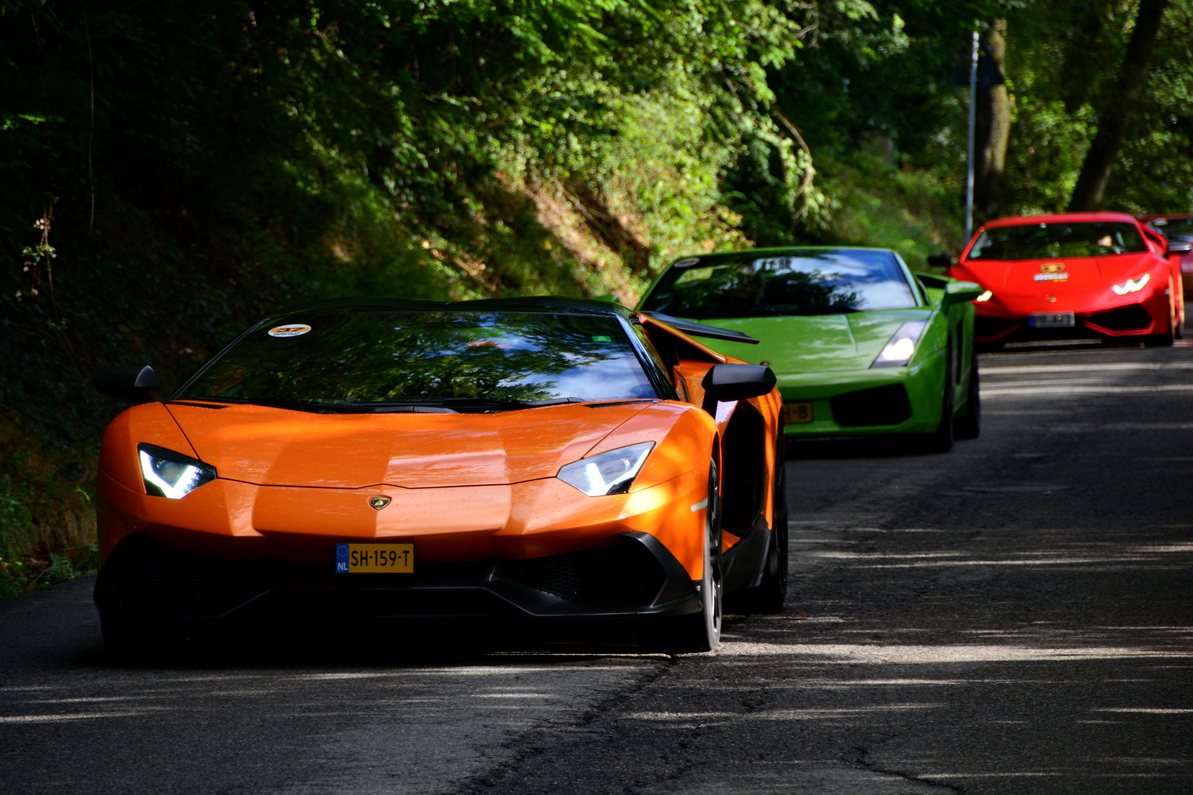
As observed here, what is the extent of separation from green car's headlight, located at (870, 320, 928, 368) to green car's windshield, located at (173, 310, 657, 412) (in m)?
6.00

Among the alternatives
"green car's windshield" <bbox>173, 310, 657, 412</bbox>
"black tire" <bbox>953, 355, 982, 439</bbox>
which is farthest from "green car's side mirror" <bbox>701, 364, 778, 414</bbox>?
"black tire" <bbox>953, 355, 982, 439</bbox>

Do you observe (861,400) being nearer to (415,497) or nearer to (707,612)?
(707,612)

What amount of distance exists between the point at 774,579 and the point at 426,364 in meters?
1.73

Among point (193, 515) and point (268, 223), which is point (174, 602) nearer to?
point (193, 515)

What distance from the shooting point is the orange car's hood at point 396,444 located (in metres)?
5.75

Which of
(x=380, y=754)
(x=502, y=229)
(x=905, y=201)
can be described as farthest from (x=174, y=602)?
(x=905, y=201)

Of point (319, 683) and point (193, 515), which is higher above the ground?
point (193, 515)

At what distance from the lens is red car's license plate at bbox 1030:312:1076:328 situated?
21203 mm

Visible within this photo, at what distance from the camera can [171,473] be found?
5.90 meters

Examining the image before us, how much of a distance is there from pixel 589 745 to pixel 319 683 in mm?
1202

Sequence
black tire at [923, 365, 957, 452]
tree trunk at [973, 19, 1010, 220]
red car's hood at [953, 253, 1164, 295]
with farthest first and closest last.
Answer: tree trunk at [973, 19, 1010, 220] < red car's hood at [953, 253, 1164, 295] < black tire at [923, 365, 957, 452]

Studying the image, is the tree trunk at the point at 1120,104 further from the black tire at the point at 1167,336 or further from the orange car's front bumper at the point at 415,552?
the orange car's front bumper at the point at 415,552

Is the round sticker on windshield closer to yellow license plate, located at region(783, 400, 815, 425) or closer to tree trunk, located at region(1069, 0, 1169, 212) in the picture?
yellow license plate, located at region(783, 400, 815, 425)

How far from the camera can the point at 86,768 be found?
4.60m
